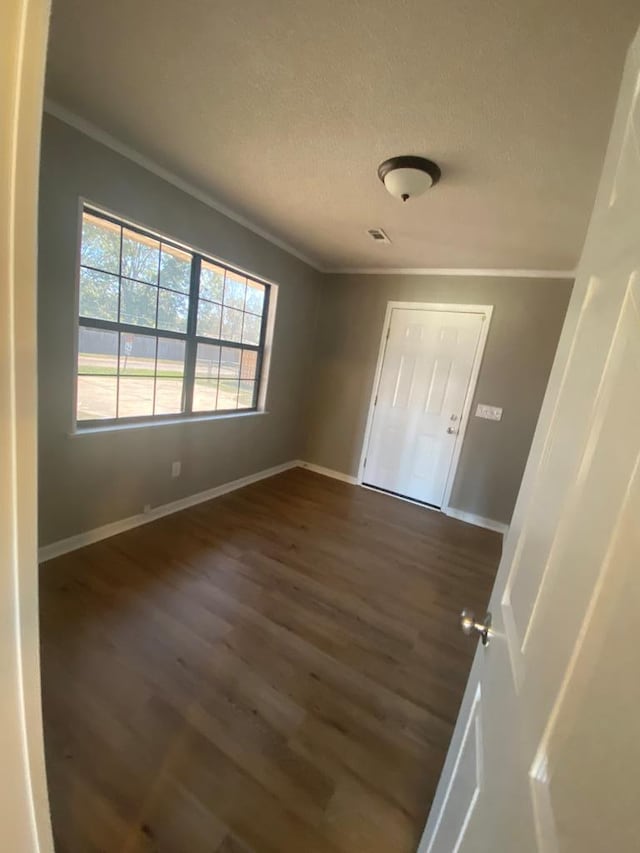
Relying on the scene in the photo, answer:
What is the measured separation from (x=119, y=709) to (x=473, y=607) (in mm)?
1956

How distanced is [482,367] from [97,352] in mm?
3144

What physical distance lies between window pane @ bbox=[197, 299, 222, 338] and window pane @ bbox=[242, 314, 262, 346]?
0.35m

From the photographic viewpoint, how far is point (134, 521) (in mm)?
2562

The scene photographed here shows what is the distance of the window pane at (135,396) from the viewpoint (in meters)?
2.38

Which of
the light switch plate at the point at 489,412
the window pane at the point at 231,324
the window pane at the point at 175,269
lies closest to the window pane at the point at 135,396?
the window pane at the point at 175,269

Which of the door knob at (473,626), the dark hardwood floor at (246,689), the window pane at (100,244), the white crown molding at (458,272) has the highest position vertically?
the white crown molding at (458,272)

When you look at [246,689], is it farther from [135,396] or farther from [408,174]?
[408,174]

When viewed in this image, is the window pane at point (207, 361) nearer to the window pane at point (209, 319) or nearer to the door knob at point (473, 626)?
the window pane at point (209, 319)

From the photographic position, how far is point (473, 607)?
2.23 metres

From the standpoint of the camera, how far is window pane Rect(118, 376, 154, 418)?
7.82 feet

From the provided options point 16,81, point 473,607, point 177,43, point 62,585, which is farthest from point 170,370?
point 473,607

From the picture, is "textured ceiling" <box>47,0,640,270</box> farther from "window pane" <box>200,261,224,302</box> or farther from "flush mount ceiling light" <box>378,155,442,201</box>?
"window pane" <box>200,261,224,302</box>

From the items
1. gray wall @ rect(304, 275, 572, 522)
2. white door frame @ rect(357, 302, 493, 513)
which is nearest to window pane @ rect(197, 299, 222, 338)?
gray wall @ rect(304, 275, 572, 522)

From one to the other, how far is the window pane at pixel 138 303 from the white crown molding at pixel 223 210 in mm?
685
